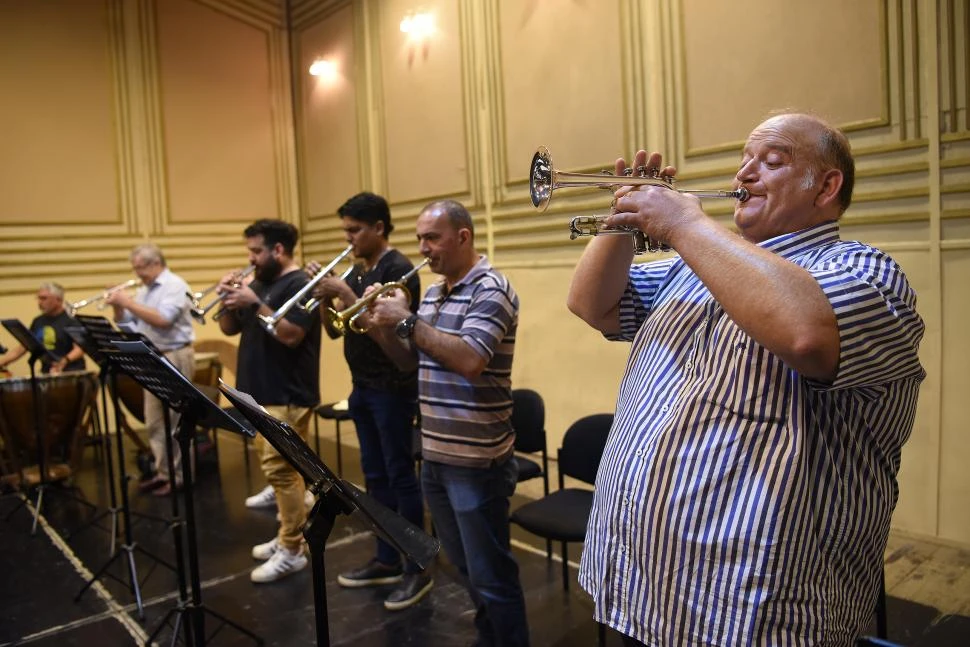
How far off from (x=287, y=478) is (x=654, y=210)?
107 inches

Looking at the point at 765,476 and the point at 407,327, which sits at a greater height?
the point at 407,327

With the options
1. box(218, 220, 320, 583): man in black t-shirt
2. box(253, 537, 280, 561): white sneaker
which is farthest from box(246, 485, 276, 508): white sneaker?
box(218, 220, 320, 583): man in black t-shirt

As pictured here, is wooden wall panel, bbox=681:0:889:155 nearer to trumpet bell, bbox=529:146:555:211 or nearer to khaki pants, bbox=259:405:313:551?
trumpet bell, bbox=529:146:555:211

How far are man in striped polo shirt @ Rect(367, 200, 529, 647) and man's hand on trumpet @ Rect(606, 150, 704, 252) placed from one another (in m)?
1.13

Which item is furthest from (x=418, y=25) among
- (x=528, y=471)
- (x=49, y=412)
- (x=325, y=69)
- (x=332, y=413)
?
(x=528, y=471)

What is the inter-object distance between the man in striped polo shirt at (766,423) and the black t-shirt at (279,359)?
2407 mm

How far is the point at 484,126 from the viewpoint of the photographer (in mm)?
5840

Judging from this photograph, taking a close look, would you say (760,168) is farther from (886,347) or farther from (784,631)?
(784,631)

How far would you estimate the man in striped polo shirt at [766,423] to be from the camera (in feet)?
3.86

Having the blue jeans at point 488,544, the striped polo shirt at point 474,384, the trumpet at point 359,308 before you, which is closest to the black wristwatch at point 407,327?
the striped polo shirt at point 474,384

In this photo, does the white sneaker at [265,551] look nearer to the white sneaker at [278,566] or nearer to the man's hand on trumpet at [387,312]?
the white sneaker at [278,566]

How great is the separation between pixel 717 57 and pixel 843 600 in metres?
3.67

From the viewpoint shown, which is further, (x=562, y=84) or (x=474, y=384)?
(x=562, y=84)

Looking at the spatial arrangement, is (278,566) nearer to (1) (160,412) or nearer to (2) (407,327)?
(2) (407,327)
